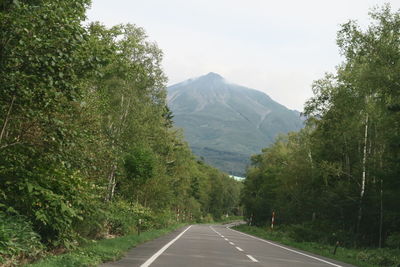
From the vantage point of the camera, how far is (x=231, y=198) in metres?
128

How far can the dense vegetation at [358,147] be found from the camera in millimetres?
21438

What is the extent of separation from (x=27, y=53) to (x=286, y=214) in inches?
1853

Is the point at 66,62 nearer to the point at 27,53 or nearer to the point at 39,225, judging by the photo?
the point at 27,53

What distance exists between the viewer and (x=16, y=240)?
8.10 m

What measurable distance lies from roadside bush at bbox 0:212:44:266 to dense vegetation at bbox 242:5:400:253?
16.3 m

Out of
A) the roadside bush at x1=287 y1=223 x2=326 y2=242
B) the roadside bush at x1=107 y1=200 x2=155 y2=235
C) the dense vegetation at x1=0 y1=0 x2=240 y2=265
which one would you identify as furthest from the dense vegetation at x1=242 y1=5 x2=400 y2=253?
the dense vegetation at x1=0 y1=0 x2=240 y2=265

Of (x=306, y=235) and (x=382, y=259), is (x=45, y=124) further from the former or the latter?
(x=306, y=235)

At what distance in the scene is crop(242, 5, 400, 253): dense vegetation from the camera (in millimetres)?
21438

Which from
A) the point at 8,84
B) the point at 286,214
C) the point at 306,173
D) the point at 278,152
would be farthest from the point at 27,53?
the point at 278,152

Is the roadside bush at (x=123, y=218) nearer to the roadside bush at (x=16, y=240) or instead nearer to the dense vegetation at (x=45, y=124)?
the dense vegetation at (x=45, y=124)

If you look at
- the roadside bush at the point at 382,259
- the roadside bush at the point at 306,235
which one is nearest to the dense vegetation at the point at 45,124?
the roadside bush at the point at 382,259

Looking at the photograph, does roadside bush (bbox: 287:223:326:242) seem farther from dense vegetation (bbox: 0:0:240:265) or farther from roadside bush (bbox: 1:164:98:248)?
roadside bush (bbox: 1:164:98:248)

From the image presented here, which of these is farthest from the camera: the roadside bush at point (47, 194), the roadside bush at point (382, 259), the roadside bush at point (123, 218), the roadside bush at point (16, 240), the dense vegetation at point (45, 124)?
the roadside bush at point (123, 218)

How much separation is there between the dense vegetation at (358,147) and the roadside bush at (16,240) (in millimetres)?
16341
